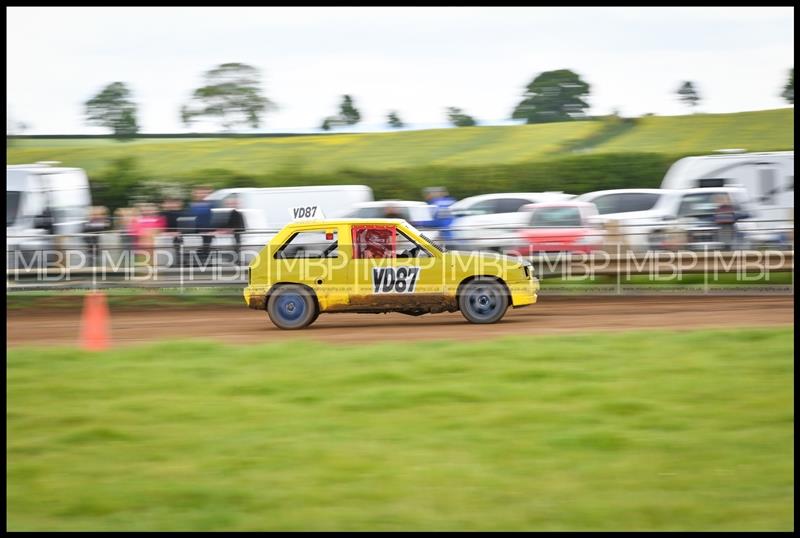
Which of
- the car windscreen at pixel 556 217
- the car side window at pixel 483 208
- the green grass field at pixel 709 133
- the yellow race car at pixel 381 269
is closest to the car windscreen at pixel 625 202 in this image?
the car side window at pixel 483 208

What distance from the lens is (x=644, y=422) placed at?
791cm

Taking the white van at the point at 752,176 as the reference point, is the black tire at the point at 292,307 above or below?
below

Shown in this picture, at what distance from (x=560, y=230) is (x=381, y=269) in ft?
24.9

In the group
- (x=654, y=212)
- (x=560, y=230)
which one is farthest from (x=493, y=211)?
(x=654, y=212)

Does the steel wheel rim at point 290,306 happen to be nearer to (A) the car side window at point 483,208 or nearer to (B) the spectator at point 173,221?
(B) the spectator at point 173,221

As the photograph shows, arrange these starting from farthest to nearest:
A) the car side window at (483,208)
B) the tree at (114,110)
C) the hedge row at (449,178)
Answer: the tree at (114,110) → the hedge row at (449,178) → the car side window at (483,208)

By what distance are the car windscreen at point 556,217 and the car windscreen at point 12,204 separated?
10.3m

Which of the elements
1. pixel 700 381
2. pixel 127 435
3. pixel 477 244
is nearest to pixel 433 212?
pixel 477 244

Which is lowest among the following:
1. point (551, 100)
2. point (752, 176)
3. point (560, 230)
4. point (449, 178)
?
point (560, 230)

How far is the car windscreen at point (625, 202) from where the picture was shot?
909 inches

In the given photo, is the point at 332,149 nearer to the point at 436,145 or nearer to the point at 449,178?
the point at 436,145

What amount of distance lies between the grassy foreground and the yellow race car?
8.72 feet

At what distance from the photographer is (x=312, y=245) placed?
13883mm

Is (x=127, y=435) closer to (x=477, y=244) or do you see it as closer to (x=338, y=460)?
(x=338, y=460)
